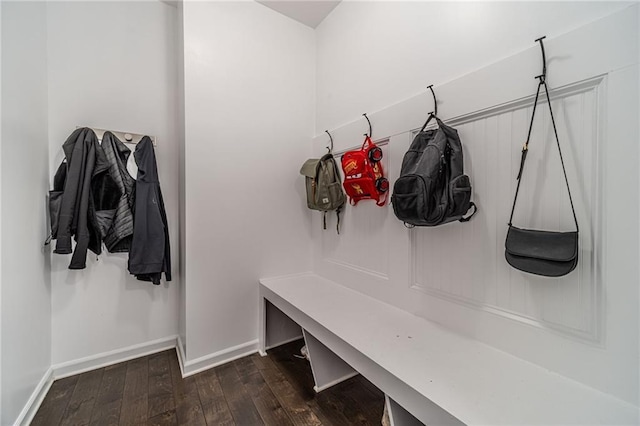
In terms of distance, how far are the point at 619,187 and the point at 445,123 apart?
2.29 feet

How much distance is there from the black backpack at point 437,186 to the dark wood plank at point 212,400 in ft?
4.80

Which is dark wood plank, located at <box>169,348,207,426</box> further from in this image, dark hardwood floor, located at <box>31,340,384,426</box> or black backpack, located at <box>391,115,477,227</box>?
black backpack, located at <box>391,115,477,227</box>

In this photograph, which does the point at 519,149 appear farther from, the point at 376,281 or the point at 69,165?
the point at 69,165

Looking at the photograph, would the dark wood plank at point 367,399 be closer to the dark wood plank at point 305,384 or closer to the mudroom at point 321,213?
the mudroom at point 321,213

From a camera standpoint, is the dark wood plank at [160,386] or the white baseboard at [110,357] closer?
the dark wood plank at [160,386]

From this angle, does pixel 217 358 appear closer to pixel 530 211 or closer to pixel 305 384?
pixel 305 384

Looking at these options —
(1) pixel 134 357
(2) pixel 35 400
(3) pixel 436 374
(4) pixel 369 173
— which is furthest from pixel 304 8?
(2) pixel 35 400

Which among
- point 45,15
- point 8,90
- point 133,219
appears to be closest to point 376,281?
point 133,219

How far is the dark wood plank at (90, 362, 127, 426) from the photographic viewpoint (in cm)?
137

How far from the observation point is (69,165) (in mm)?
1548

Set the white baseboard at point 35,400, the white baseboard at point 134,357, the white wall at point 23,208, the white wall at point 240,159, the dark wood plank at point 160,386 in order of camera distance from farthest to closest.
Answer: the white wall at point 240,159
the white baseboard at point 134,357
the dark wood plank at point 160,386
the white baseboard at point 35,400
the white wall at point 23,208

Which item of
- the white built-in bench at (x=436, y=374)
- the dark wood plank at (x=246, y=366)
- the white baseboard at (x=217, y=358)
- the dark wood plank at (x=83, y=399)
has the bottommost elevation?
the dark wood plank at (x=246, y=366)

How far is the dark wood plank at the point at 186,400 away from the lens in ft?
4.48

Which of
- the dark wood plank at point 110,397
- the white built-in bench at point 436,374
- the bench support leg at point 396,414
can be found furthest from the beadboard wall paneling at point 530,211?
the dark wood plank at point 110,397
